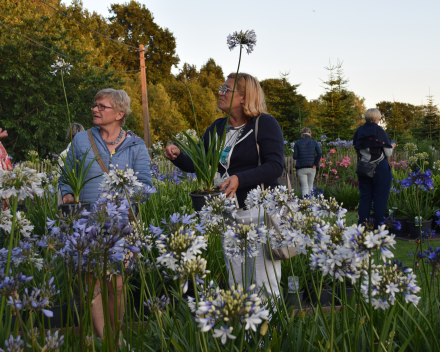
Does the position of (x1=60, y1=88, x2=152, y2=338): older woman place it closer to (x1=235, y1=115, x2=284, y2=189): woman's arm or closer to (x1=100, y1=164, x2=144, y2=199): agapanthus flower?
(x1=235, y1=115, x2=284, y2=189): woman's arm

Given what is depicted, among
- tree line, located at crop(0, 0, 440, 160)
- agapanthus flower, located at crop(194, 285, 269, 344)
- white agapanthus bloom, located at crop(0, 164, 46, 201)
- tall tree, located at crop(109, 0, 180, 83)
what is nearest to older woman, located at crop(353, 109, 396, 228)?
tree line, located at crop(0, 0, 440, 160)

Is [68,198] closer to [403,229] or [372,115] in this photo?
[372,115]

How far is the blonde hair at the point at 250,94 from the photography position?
2572 millimetres

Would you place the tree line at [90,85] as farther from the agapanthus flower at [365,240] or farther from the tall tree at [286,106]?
the agapanthus flower at [365,240]

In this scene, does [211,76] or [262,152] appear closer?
[262,152]

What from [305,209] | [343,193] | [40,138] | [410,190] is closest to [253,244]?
[305,209]

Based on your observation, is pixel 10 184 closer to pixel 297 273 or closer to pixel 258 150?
pixel 258 150

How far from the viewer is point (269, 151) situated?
2475 millimetres

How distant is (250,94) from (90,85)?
18.9m

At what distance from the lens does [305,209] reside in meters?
1.59

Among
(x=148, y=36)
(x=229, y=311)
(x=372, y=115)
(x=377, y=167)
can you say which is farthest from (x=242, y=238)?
(x=148, y=36)

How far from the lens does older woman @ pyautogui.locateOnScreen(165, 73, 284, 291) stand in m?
2.47

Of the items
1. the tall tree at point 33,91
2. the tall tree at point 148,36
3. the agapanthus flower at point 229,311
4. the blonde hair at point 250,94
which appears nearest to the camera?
the agapanthus flower at point 229,311

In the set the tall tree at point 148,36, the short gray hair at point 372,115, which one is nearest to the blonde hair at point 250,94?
the short gray hair at point 372,115
